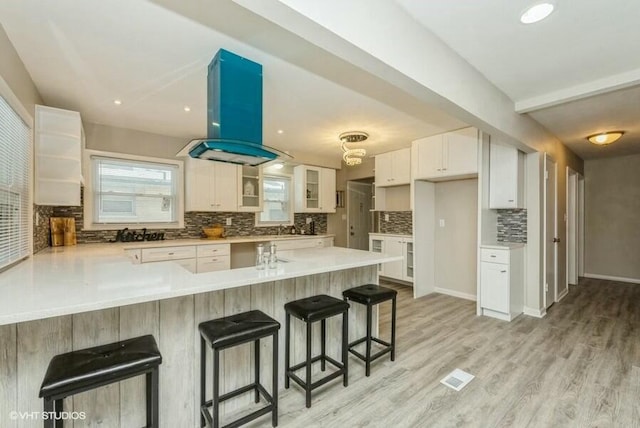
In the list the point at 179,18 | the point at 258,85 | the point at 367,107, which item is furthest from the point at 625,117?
the point at 179,18

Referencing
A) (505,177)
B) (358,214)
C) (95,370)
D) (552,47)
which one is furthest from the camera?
(358,214)

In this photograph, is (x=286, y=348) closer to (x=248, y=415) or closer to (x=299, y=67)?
(x=248, y=415)

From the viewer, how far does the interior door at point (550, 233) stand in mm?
4008

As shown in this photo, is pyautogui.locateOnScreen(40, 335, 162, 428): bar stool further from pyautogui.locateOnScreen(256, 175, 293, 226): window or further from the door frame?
the door frame

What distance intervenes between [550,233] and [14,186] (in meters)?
5.74

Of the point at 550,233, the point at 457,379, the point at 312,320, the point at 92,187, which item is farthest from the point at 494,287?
the point at 92,187

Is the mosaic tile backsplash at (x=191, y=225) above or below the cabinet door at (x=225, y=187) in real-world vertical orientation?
below

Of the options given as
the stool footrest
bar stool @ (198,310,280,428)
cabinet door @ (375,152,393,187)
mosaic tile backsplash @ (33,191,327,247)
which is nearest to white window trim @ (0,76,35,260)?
mosaic tile backsplash @ (33,191,327,247)

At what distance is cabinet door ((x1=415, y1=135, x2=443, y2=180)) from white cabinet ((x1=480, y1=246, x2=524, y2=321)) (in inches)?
50.5

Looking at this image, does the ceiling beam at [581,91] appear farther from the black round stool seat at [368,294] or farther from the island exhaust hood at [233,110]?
the island exhaust hood at [233,110]

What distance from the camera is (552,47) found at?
7.20 ft

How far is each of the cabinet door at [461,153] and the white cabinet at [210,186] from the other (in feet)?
10.5

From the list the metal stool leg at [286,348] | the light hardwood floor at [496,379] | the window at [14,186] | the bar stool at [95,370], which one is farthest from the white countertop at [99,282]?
the light hardwood floor at [496,379]

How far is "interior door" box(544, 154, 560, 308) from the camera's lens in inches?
158
